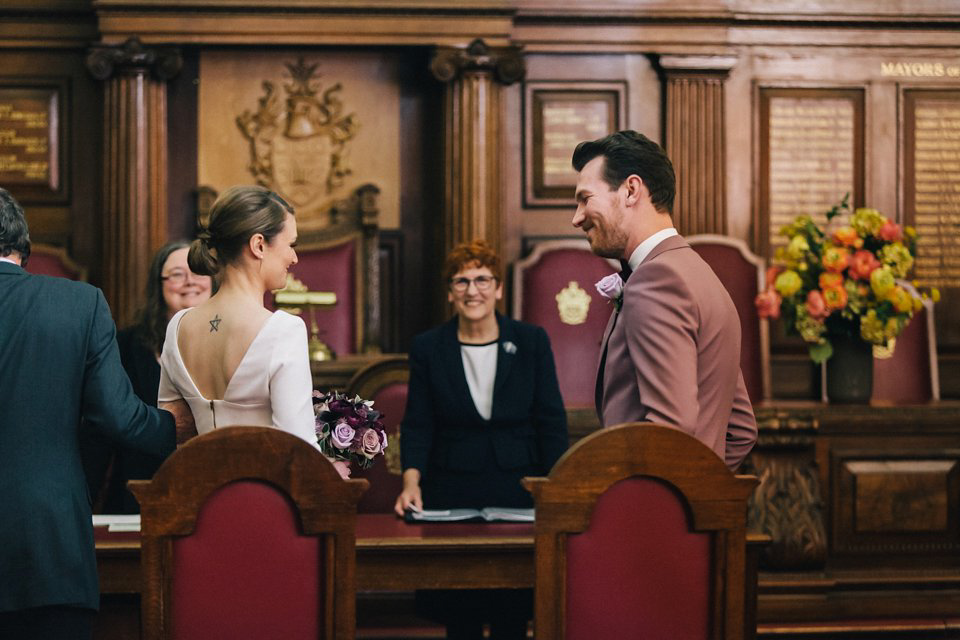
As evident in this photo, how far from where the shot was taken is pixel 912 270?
5.84m

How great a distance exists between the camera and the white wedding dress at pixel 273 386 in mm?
2156

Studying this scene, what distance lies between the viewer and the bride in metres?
2.17

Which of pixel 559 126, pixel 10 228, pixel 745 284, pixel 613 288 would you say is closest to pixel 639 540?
pixel 613 288

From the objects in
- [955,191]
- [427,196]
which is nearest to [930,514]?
[955,191]

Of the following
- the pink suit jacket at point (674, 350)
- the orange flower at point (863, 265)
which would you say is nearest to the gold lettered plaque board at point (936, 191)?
the orange flower at point (863, 265)

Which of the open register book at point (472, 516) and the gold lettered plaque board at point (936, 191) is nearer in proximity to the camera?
the open register book at point (472, 516)

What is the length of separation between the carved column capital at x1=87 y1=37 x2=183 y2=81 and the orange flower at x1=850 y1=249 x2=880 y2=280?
3288 millimetres

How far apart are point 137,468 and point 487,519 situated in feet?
3.69

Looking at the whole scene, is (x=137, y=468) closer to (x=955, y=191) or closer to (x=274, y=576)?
(x=274, y=576)

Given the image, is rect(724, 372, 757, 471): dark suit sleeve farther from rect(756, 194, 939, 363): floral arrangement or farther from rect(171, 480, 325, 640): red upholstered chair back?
rect(756, 194, 939, 363): floral arrangement

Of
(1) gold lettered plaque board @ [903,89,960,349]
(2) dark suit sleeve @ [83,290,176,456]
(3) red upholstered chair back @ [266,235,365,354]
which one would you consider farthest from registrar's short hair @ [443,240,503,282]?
(1) gold lettered plaque board @ [903,89,960,349]

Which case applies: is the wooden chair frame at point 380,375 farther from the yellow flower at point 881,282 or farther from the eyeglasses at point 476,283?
the yellow flower at point 881,282

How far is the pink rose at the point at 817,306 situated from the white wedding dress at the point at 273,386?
291cm

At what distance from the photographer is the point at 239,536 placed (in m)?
1.81
